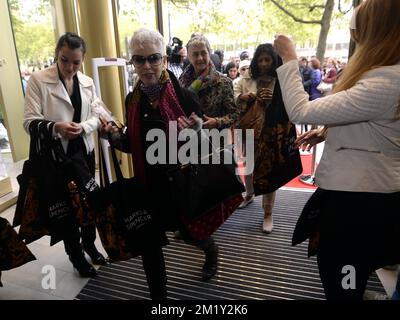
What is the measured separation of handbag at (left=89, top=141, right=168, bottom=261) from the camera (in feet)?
4.84

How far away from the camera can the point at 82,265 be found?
2.18m

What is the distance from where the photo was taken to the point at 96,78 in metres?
2.57

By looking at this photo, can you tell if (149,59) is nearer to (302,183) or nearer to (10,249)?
(10,249)

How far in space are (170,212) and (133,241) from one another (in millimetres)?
243

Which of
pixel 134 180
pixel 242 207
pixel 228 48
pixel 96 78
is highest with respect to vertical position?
pixel 228 48

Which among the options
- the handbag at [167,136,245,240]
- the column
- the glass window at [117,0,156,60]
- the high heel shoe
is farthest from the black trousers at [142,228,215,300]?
the glass window at [117,0,156,60]

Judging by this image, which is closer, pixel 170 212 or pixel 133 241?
pixel 133 241

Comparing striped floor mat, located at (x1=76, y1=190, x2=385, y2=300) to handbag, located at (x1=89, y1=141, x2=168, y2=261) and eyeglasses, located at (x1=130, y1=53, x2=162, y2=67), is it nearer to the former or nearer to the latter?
handbag, located at (x1=89, y1=141, x2=168, y2=261)

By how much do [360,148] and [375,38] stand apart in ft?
1.20

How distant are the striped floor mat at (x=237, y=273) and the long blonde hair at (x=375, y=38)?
152 cm

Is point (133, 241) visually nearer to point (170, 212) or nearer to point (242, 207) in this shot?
point (170, 212)

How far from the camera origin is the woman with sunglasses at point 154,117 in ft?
4.86

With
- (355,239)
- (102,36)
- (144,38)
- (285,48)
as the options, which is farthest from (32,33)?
(355,239)
